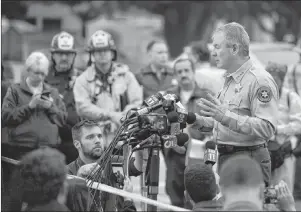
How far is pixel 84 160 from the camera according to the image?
26.3ft

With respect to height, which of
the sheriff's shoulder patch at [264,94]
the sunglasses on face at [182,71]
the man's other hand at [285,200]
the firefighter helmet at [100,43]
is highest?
the firefighter helmet at [100,43]

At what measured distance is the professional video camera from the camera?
6.55m

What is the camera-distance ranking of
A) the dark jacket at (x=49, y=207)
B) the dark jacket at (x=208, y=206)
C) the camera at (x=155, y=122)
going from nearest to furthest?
1. the dark jacket at (x=49, y=207)
2. the dark jacket at (x=208, y=206)
3. the camera at (x=155, y=122)

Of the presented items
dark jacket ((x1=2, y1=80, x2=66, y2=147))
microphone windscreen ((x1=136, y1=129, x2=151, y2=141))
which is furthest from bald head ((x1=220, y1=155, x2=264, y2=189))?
dark jacket ((x1=2, y1=80, x2=66, y2=147))

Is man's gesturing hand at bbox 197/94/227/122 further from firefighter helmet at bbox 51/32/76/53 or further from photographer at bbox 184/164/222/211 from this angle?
firefighter helmet at bbox 51/32/76/53

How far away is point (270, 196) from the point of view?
6.23m

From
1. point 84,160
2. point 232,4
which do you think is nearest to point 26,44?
point 232,4

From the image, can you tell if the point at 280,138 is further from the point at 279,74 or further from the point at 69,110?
the point at 69,110

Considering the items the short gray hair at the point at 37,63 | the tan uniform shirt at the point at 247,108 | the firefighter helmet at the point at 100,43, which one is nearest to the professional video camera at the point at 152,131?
the tan uniform shirt at the point at 247,108

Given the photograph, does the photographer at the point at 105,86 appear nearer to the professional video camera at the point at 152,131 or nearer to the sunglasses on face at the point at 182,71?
the sunglasses on face at the point at 182,71

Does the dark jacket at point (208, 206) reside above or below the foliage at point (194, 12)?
below

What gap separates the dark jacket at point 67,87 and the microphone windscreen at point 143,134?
386 centimetres

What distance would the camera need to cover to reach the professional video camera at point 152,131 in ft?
21.5

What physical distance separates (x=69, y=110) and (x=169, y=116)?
4255 millimetres
